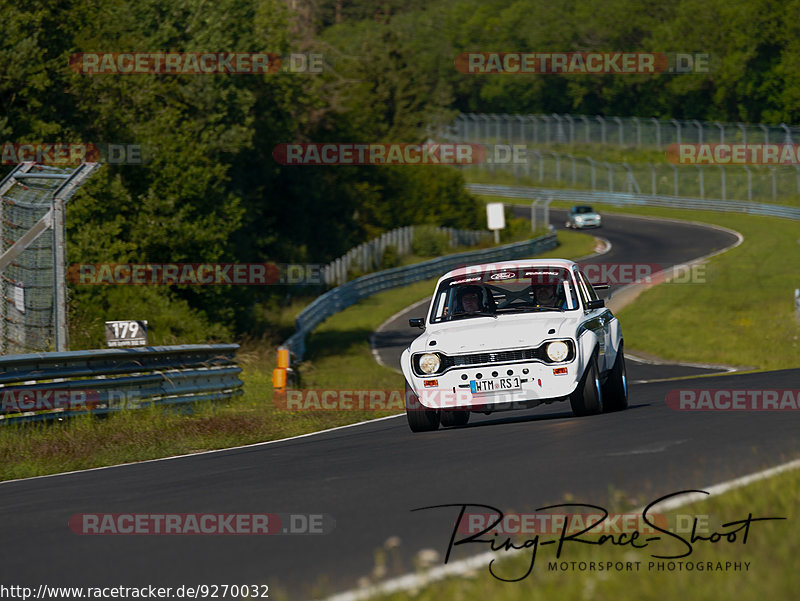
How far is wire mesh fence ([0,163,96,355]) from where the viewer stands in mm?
14984

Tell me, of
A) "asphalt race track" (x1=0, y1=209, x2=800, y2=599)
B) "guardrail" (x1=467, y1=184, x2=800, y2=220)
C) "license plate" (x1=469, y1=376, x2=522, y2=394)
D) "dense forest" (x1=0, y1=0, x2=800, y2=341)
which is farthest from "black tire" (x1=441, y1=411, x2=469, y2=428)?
"guardrail" (x1=467, y1=184, x2=800, y2=220)

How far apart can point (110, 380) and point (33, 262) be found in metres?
1.95

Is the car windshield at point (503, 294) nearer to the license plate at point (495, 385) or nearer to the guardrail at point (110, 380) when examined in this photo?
the license plate at point (495, 385)

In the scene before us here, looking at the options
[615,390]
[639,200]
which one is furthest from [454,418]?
[639,200]

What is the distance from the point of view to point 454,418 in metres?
13.1

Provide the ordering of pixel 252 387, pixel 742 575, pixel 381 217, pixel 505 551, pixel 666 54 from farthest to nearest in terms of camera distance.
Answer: pixel 666 54 < pixel 381 217 < pixel 252 387 < pixel 505 551 < pixel 742 575

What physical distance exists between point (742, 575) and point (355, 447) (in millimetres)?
6394

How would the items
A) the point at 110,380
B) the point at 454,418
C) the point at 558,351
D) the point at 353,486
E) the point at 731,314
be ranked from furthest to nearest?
1. the point at 731,314
2. the point at 110,380
3. the point at 454,418
4. the point at 558,351
5. the point at 353,486

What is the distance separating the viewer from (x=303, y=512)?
7418mm

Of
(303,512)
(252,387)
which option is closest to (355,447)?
(303,512)

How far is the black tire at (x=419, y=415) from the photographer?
12055mm

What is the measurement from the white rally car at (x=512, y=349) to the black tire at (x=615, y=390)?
1 centimetres

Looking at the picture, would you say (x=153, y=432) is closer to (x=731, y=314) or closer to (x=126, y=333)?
(x=126, y=333)

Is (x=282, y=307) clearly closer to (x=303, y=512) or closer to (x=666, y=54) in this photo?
(x=303, y=512)
